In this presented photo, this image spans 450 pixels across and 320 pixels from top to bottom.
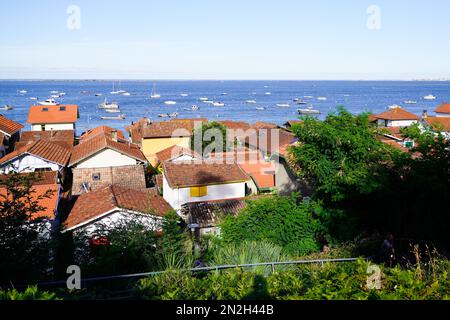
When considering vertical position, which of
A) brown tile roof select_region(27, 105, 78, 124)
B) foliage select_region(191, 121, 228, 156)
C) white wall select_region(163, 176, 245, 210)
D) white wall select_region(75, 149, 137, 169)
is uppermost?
brown tile roof select_region(27, 105, 78, 124)

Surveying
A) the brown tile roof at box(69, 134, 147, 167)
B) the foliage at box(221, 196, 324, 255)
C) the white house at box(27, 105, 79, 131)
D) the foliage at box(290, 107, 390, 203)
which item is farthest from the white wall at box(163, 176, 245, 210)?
the white house at box(27, 105, 79, 131)

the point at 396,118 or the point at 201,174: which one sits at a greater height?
the point at 396,118

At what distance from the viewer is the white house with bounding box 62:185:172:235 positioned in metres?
15.8

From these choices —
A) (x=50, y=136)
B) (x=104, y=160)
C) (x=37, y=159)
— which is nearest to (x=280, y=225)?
(x=104, y=160)

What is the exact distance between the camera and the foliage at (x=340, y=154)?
14.8 m

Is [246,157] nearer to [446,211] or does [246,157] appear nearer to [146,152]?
[146,152]

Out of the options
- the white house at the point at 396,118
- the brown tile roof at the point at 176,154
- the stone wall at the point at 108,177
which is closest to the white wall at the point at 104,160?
the stone wall at the point at 108,177

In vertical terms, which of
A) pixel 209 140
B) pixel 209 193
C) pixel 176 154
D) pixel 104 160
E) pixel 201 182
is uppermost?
pixel 209 140

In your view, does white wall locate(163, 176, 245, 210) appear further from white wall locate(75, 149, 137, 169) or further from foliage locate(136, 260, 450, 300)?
foliage locate(136, 260, 450, 300)

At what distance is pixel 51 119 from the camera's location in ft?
163

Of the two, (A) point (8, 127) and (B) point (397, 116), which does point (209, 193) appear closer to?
(A) point (8, 127)

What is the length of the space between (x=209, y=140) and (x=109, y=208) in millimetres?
19041

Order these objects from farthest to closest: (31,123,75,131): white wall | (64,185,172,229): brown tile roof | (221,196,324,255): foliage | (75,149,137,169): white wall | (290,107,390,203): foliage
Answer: (31,123,75,131): white wall
(75,149,137,169): white wall
(64,185,172,229): brown tile roof
(290,107,390,203): foliage
(221,196,324,255): foliage

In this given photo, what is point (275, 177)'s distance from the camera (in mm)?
24438
